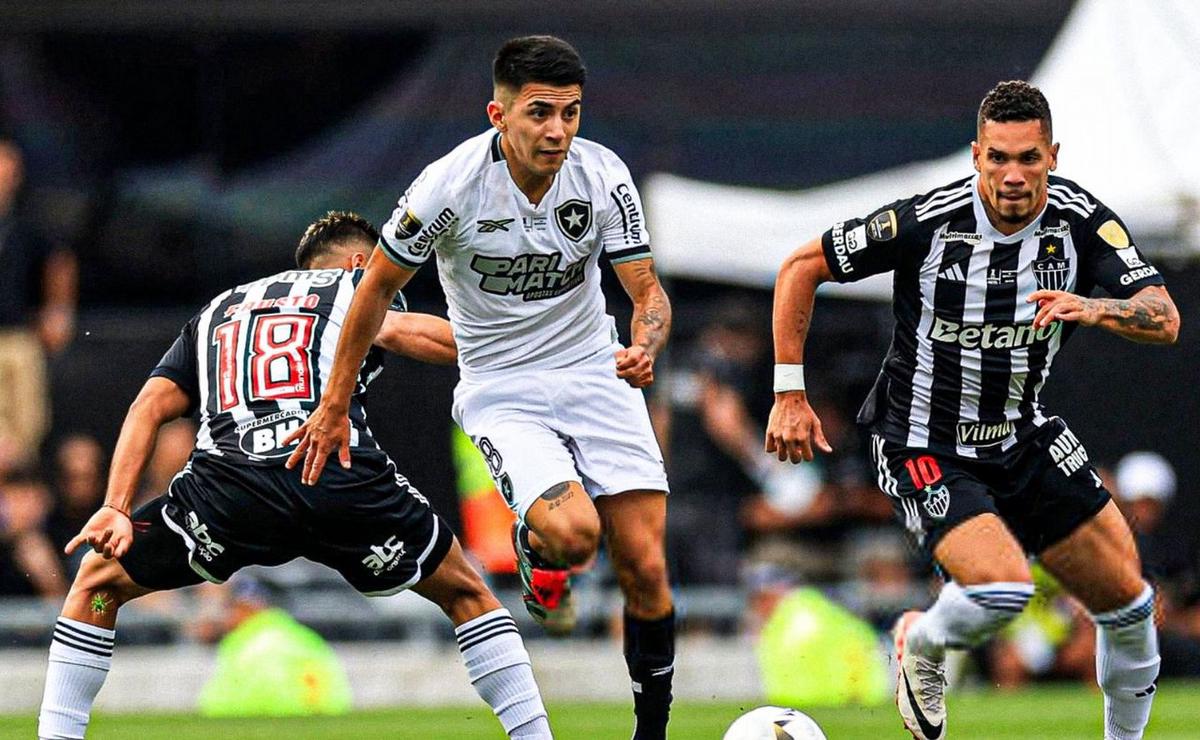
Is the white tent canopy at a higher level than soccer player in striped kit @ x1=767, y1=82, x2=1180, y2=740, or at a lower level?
higher

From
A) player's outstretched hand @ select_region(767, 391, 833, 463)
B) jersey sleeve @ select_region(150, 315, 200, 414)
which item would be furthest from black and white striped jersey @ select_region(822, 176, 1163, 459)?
jersey sleeve @ select_region(150, 315, 200, 414)

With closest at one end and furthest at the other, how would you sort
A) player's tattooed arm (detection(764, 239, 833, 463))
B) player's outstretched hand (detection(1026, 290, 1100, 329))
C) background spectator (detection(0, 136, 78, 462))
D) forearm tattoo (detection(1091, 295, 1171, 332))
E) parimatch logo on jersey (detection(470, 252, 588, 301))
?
player's outstretched hand (detection(1026, 290, 1100, 329))
forearm tattoo (detection(1091, 295, 1171, 332))
player's tattooed arm (detection(764, 239, 833, 463))
parimatch logo on jersey (detection(470, 252, 588, 301))
background spectator (detection(0, 136, 78, 462))

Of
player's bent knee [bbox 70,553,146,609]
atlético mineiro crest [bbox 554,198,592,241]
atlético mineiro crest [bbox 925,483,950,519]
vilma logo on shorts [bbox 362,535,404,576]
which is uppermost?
atlético mineiro crest [bbox 554,198,592,241]

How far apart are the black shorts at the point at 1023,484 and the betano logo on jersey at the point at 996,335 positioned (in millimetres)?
360

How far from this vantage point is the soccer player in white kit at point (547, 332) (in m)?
7.83

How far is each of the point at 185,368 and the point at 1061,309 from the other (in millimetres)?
3081

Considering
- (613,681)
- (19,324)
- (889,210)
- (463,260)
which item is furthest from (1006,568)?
(19,324)

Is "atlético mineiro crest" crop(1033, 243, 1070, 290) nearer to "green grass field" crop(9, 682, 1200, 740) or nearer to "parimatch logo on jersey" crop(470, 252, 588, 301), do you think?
"parimatch logo on jersey" crop(470, 252, 588, 301)

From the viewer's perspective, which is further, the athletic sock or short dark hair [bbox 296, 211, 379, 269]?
short dark hair [bbox 296, 211, 379, 269]

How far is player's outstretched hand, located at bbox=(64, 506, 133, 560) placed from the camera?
753 cm

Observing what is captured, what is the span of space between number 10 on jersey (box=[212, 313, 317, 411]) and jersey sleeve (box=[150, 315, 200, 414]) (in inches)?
5.8

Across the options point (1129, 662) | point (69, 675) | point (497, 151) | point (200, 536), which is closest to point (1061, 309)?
point (1129, 662)

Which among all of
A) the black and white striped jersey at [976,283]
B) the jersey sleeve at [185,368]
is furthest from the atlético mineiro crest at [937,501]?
the jersey sleeve at [185,368]

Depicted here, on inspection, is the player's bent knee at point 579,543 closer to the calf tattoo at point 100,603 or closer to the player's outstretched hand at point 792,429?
the player's outstretched hand at point 792,429
